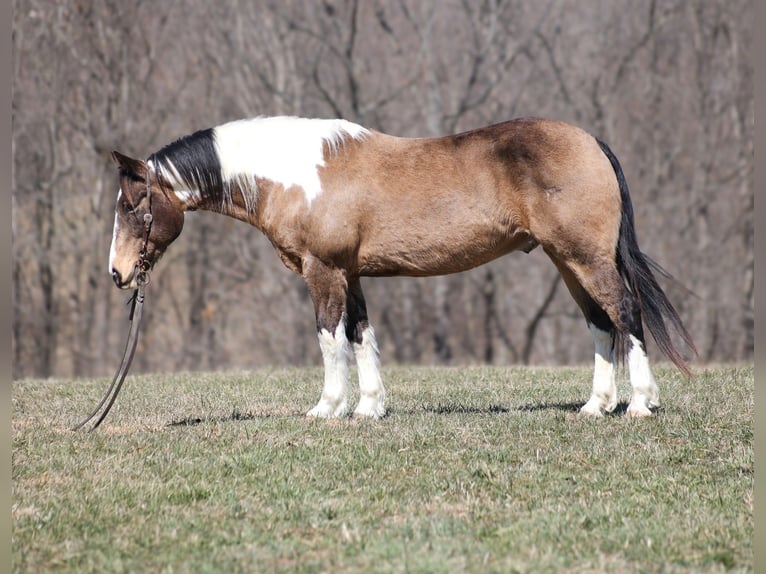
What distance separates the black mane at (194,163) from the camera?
823 cm

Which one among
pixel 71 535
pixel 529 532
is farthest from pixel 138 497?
pixel 529 532

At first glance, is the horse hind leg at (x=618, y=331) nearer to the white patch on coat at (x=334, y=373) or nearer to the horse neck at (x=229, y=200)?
the white patch on coat at (x=334, y=373)

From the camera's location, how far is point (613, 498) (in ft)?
19.7

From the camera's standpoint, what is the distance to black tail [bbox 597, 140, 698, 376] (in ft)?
25.7

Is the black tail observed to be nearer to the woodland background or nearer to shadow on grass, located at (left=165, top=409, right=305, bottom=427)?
shadow on grass, located at (left=165, top=409, right=305, bottom=427)

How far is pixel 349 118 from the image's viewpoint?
26.9 meters

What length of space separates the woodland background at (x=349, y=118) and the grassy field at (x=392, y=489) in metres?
18.3

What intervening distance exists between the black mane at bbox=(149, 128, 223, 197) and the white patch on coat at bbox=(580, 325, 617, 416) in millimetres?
3309

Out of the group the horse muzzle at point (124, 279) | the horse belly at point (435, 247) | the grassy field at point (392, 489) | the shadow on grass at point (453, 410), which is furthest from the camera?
the shadow on grass at point (453, 410)

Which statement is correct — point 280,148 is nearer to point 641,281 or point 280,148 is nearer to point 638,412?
point 641,281

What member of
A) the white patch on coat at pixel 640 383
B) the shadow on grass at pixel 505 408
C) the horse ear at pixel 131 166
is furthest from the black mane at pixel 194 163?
the white patch on coat at pixel 640 383

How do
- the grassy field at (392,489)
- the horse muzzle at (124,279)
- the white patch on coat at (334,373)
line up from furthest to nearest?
1. the horse muzzle at (124,279)
2. the white patch on coat at (334,373)
3. the grassy field at (392,489)

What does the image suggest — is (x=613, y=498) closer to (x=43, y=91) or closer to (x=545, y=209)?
(x=545, y=209)

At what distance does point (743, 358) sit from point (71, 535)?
23994 millimetres
